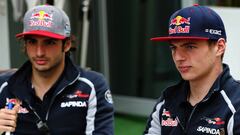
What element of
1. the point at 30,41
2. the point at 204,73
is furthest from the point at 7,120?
the point at 204,73

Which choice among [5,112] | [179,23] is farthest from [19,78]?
[179,23]

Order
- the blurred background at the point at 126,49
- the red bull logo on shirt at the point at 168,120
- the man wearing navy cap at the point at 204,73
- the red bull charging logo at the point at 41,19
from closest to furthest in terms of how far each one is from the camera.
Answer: the man wearing navy cap at the point at 204,73 → the red bull logo on shirt at the point at 168,120 → the red bull charging logo at the point at 41,19 → the blurred background at the point at 126,49

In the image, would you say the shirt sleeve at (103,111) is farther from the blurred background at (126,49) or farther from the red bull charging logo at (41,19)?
the blurred background at (126,49)

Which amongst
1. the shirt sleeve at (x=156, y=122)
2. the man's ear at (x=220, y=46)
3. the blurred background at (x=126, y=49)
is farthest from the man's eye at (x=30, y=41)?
the blurred background at (x=126, y=49)

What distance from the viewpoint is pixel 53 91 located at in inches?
111

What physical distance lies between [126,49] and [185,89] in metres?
4.19

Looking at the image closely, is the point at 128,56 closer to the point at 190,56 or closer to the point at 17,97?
the point at 17,97

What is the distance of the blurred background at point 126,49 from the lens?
5663 mm

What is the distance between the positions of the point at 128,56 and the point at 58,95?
3803 millimetres

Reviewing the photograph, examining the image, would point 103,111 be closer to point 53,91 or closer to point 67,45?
point 53,91

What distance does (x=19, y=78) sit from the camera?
2902mm

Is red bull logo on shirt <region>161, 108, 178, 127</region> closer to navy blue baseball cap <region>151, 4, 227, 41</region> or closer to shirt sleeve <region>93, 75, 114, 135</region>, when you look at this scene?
navy blue baseball cap <region>151, 4, 227, 41</region>

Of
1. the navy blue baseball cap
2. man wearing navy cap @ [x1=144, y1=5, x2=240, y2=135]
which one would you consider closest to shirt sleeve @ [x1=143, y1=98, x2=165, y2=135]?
man wearing navy cap @ [x1=144, y1=5, x2=240, y2=135]

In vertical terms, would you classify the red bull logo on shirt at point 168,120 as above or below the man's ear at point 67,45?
below
